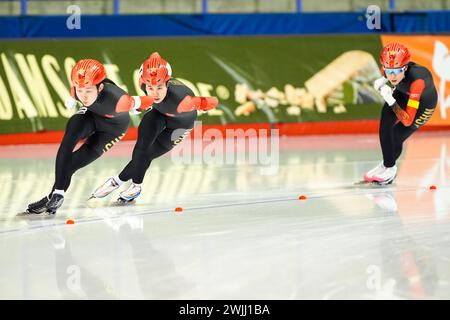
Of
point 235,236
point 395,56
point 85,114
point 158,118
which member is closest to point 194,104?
point 158,118

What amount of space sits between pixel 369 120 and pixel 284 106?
137cm

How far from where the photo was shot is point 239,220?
6.25 meters

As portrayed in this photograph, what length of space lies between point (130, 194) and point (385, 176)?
2.41 m

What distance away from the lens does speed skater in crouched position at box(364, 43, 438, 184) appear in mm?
7625

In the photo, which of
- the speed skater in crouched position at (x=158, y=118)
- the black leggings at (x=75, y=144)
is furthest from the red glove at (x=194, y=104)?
the black leggings at (x=75, y=144)

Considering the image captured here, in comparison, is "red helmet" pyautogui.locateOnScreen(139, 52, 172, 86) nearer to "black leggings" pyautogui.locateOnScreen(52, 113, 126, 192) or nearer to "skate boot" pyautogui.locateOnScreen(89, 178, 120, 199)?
"black leggings" pyautogui.locateOnScreen(52, 113, 126, 192)

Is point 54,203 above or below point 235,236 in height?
above

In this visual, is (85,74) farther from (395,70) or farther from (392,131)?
(392,131)

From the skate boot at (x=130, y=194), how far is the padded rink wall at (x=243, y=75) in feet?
16.5

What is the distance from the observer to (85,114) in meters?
6.68

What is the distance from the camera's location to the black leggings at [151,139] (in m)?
6.99

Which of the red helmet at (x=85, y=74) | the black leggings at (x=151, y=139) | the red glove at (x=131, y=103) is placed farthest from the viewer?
the black leggings at (x=151, y=139)

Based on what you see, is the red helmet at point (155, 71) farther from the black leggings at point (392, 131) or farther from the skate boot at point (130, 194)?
the black leggings at point (392, 131)
